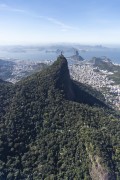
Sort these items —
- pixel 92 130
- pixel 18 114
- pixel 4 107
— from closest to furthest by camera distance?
pixel 92 130, pixel 18 114, pixel 4 107

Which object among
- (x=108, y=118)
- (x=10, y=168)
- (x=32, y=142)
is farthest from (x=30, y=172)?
(x=108, y=118)

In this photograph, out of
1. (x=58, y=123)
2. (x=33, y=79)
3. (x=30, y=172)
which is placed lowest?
(x=30, y=172)

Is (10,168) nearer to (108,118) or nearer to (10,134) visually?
(10,134)

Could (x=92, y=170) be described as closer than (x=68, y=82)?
Yes

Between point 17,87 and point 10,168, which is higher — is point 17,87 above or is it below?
above

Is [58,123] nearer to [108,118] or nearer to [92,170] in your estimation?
[108,118]

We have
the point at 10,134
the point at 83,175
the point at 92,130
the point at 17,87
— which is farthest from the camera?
the point at 17,87
